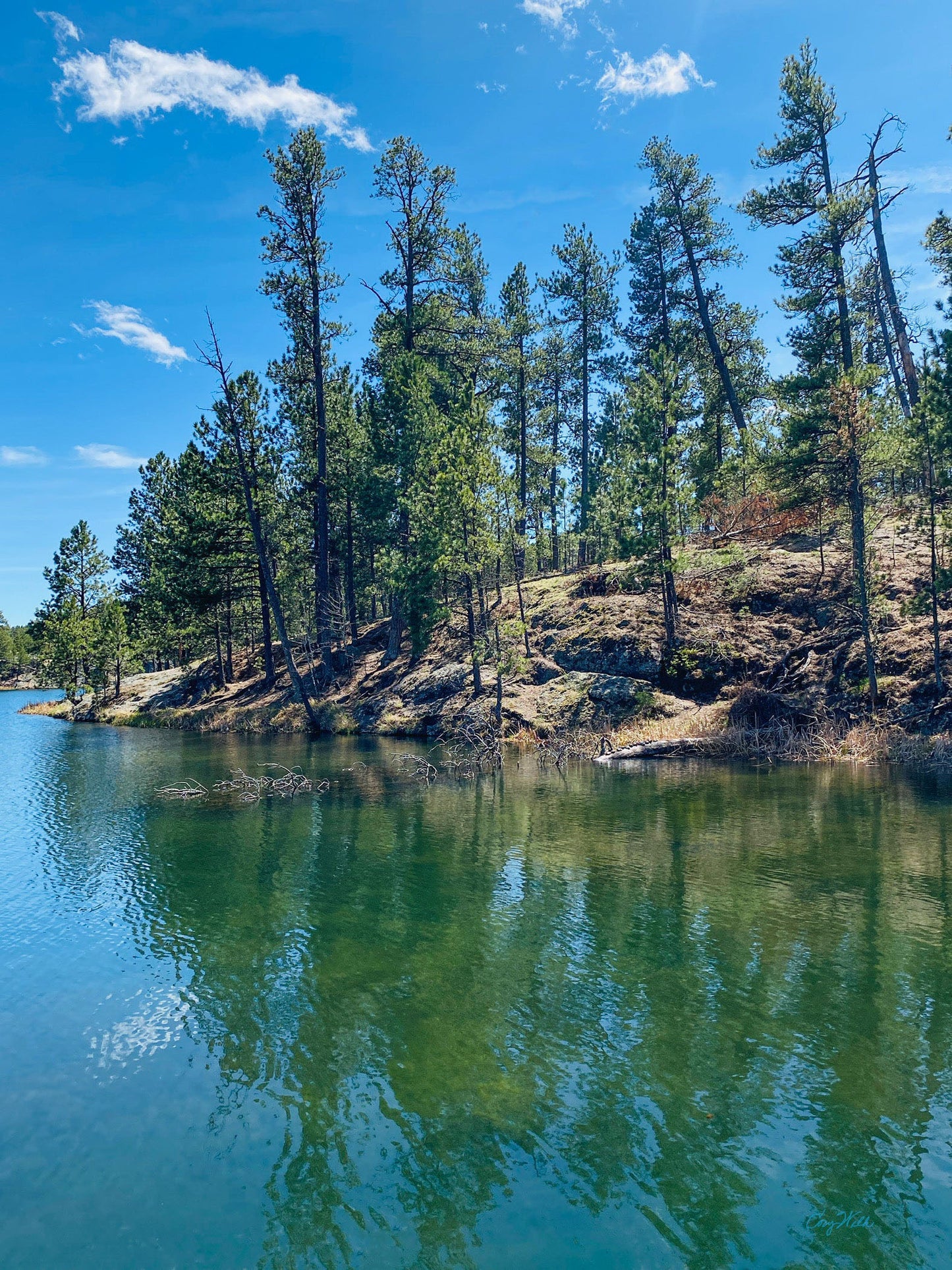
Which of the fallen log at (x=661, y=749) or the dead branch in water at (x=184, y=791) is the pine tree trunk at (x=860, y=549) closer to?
the fallen log at (x=661, y=749)

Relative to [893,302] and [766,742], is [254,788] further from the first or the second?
[893,302]

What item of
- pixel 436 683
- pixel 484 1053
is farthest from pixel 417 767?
pixel 484 1053

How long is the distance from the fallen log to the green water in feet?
36.0

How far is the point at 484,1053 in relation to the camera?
7809 millimetres

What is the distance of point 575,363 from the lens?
168 ft

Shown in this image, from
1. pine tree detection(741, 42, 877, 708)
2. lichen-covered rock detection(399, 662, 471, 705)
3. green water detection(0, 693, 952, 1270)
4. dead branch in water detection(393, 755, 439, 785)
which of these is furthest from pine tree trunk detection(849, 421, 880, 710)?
lichen-covered rock detection(399, 662, 471, 705)

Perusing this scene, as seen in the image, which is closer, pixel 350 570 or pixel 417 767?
pixel 417 767

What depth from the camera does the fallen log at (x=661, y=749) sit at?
27.9m

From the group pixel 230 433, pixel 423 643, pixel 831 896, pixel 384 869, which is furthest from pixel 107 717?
pixel 831 896

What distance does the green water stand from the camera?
547cm

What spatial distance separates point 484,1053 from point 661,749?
70.5 ft

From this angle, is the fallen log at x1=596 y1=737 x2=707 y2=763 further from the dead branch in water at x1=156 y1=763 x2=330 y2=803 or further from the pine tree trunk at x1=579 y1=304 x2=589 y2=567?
the pine tree trunk at x1=579 y1=304 x2=589 y2=567

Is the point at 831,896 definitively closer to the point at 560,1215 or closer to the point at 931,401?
the point at 560,1215

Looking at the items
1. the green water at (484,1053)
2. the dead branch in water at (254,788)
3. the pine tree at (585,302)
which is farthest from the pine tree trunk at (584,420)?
the green water at (484,1053)
